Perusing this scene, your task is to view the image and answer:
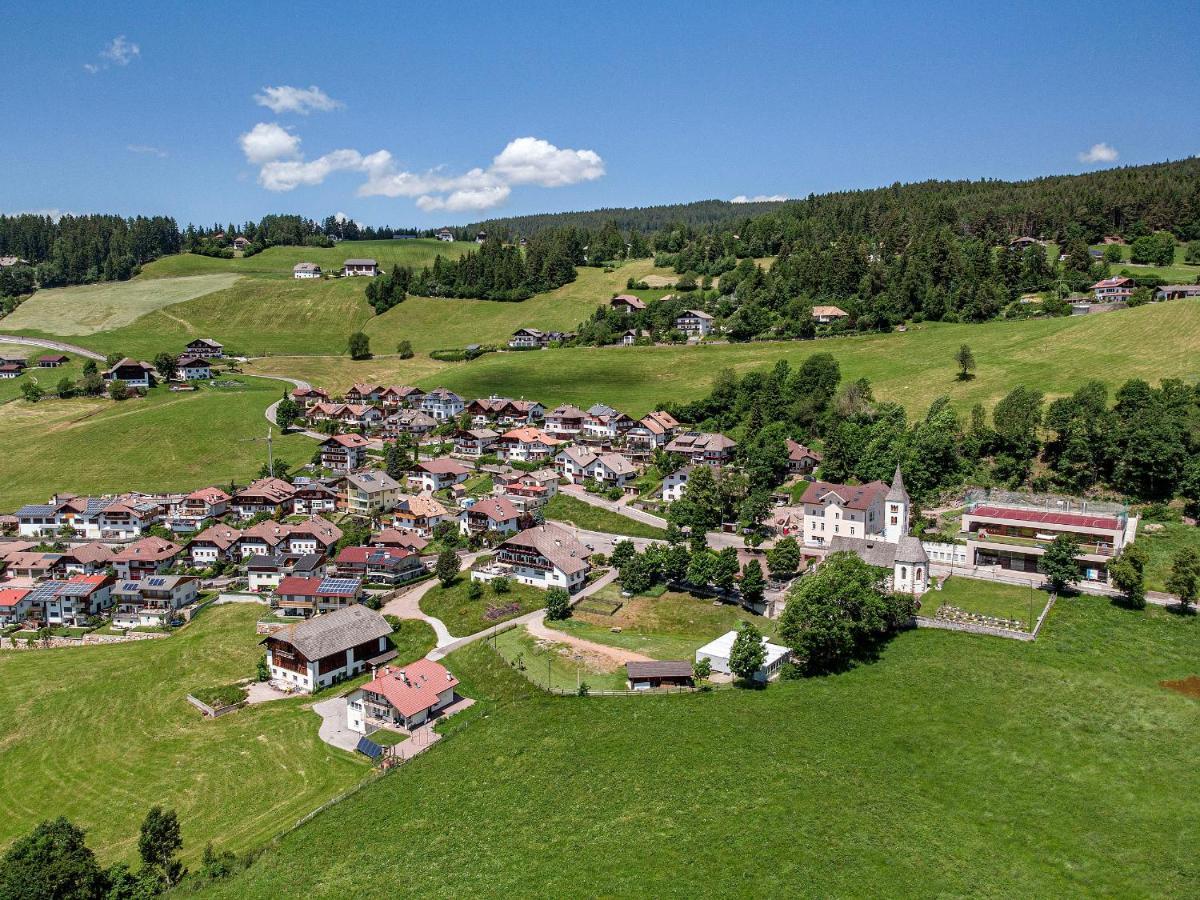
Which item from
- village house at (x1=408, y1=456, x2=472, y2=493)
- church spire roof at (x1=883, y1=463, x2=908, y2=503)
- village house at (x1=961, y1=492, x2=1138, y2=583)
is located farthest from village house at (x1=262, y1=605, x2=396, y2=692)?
village house at (x1=961, y1=492, x2=1138, y2=583)

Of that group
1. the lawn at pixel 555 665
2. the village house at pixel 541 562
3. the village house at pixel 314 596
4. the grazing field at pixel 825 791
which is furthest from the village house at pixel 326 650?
the grazing field at pixel 825 791

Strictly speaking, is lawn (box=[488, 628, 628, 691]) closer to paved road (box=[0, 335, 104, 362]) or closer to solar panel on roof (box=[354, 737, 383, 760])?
solar panel on roof (box=[354, 737, 383, 760])

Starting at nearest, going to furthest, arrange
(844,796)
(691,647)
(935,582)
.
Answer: (844,796) < (691,647) < (935,582)

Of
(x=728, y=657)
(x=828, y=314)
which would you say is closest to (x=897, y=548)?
(x=728, y=657)

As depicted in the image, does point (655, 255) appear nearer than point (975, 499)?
No

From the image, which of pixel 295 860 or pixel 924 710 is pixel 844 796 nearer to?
pixel 924 710

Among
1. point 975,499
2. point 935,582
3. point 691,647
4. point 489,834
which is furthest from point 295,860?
point 975,499

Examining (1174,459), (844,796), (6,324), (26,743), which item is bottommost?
(26,743)
